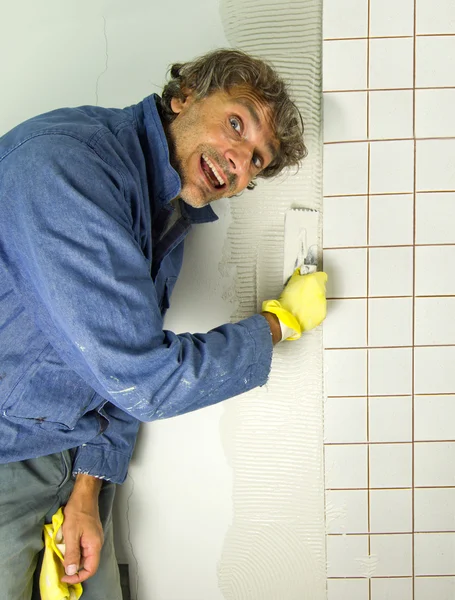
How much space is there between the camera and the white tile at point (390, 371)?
1.48 metres

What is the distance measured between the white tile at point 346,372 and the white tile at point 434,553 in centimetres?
44

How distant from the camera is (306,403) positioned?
1513mm

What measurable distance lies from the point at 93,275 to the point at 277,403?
0.75m

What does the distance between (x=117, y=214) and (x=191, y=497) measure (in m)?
0.91

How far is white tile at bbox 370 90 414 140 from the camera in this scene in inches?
55.2

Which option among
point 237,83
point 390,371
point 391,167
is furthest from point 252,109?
point 390,371

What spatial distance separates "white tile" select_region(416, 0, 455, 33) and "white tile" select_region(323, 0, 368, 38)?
13cm

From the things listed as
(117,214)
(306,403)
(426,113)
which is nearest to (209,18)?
(426,113)

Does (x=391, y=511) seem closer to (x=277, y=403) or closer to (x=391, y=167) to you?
(x=277, y=403)

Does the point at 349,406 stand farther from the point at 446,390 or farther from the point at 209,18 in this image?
the point at 209,18

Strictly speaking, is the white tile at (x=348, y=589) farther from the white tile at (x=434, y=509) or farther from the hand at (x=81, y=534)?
the hand at (x=81, y=534)

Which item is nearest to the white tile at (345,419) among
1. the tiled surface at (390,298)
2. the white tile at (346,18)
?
the tiled surface at (390,298)

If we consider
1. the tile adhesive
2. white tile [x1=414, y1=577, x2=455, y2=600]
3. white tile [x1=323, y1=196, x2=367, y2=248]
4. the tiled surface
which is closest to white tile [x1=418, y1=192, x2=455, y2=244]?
the tiled surface

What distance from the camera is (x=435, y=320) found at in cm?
146
